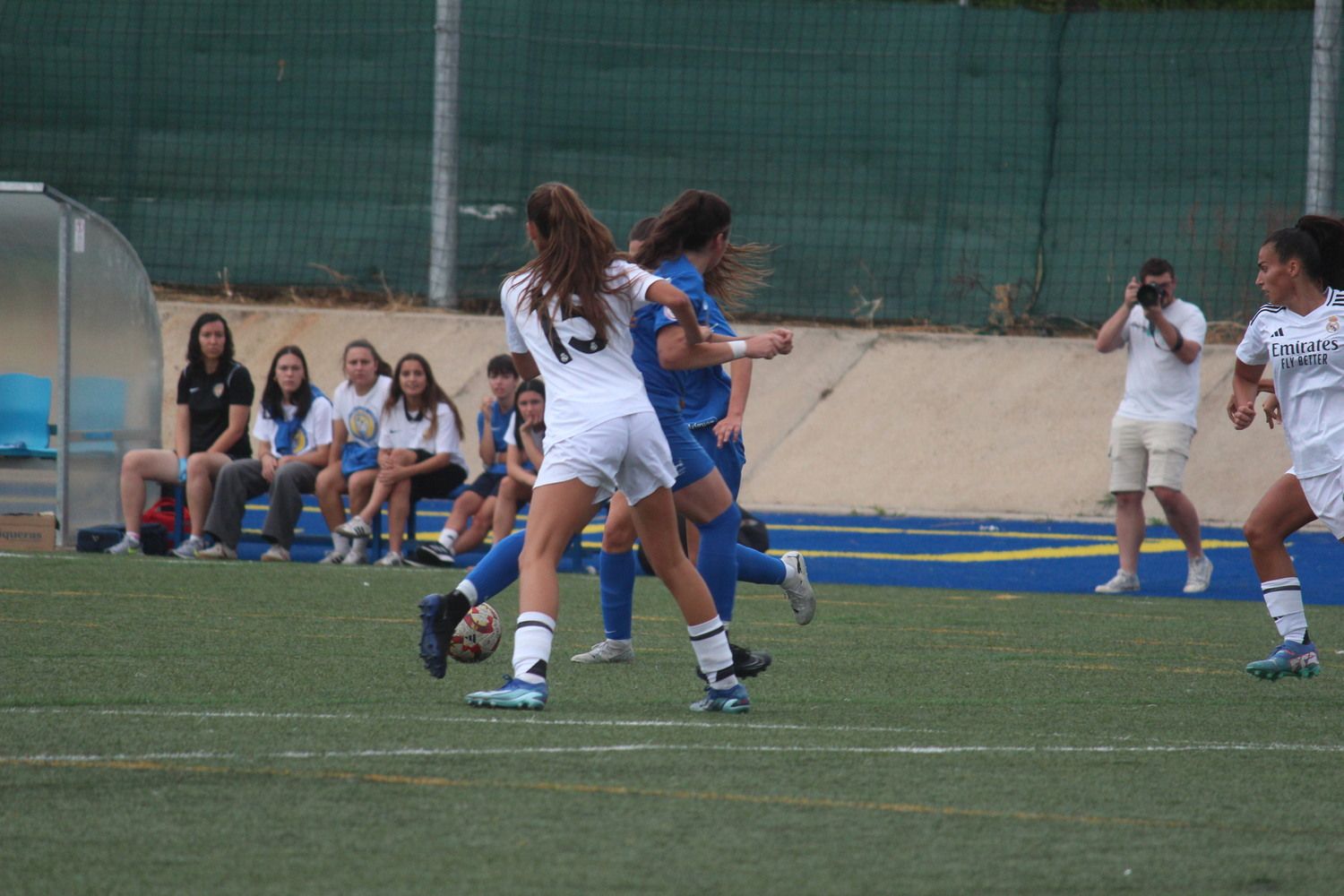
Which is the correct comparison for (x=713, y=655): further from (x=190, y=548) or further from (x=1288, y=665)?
(x=190, y=548)

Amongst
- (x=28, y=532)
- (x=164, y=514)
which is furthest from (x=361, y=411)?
(x=28, y=532)

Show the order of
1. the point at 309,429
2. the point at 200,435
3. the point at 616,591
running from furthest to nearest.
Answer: the point at 200,435
the point at 309,429
the point at 616,591

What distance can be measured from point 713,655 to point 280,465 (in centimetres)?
711

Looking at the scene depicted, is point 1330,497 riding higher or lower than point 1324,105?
lower

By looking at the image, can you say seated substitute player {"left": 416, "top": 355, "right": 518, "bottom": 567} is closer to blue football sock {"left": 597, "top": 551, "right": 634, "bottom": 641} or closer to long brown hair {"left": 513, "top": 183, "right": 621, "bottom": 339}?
blue football sock {"left": 597, "top": 551, "right": 634, "bottom": 641}

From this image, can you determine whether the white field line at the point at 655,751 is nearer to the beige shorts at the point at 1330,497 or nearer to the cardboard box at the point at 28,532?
the beige shorts at the point at 1330,497

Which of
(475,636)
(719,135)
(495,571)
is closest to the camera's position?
(475,636)

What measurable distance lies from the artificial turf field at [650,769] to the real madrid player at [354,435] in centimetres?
410

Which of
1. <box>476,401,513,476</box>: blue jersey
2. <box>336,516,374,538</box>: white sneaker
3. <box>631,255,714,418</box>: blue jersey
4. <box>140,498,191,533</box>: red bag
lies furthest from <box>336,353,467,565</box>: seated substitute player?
<box>631,255,714,418</box>: blue jersey

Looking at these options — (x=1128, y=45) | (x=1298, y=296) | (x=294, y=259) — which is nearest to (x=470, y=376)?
(x=294, y=259)

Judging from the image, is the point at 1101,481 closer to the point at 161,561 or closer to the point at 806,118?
the point at 806,118

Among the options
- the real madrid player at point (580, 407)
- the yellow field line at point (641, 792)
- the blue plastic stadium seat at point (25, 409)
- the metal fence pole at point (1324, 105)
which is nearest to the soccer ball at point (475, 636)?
the real madrid player at point (580, 407)

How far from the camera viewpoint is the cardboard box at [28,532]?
480 inches

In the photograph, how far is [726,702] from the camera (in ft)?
18.7
